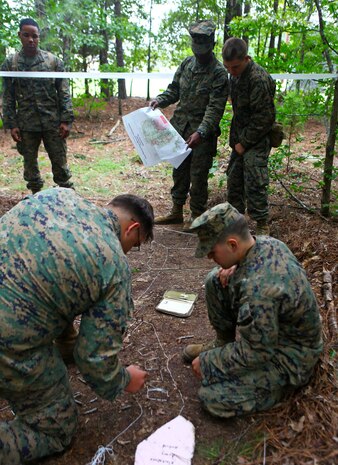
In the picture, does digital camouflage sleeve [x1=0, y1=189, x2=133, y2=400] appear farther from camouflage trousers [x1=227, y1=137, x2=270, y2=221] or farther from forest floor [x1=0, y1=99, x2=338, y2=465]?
camouflage trousers [x1=227, y1=137, x2=270, y2=221]

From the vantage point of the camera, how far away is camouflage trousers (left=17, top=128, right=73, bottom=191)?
16.2 feet

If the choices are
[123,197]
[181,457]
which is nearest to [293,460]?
[181,457]

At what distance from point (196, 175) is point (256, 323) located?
2951 mm

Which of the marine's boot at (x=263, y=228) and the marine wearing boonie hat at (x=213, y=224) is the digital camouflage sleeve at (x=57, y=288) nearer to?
the marine wearing boonie hat at (x=213, y=224)

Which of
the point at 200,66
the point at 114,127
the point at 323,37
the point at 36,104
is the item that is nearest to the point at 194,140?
the point at 200,66

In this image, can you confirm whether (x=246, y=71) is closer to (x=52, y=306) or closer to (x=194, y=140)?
(x=194, y=140)

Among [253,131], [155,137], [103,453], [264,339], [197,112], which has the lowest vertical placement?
[103,453]

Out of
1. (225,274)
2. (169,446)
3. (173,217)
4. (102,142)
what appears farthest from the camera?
(102,142)

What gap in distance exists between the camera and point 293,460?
181 centimetres

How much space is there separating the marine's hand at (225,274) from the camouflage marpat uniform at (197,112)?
92.9 inches

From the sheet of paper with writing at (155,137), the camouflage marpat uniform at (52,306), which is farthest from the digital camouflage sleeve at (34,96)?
the camouflage marpat uniform at (52,306)

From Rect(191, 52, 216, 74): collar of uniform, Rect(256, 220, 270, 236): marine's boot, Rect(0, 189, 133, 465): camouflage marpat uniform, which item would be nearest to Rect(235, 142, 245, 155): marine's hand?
Rect(256, 220, 270, 236): marine's boot

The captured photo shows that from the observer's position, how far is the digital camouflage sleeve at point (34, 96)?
187 inches

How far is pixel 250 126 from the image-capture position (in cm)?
395
